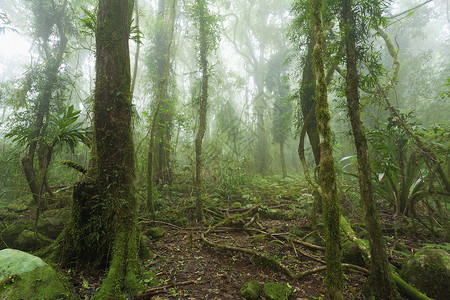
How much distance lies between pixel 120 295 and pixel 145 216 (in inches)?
120

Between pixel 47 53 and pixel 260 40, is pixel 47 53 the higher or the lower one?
the lower one

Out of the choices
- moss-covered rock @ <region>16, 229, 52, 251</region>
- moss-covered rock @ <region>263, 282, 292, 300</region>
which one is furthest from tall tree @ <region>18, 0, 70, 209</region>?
moss-covered rock @ <region>263, 282, 292, 300</region>

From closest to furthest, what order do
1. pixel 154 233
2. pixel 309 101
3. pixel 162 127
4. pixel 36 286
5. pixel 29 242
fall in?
pixel 36 286
pixel 29 242
pixel 154 233
pixel 309 101
pixel 162 127

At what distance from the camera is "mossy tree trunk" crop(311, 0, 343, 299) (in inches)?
83.3

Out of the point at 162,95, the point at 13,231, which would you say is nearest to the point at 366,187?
the point at 13,231

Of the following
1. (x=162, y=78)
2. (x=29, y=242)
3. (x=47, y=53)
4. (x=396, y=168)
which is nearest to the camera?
(x=396, y=168)

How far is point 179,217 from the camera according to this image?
5.47 meters

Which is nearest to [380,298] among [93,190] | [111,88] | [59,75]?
[93,190]

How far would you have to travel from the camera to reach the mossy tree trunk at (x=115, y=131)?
10.0ft

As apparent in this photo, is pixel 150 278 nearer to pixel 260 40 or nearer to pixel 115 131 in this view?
pixel 115 131

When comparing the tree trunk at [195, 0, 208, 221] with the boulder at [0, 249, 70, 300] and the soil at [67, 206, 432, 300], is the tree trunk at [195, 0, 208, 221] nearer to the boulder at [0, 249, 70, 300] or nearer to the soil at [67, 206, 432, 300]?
the soil at [67, 206, 432, 300]

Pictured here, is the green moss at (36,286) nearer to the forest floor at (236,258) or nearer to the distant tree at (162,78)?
the forest floor at (236,258)

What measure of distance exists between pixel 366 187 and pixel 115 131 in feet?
12.5

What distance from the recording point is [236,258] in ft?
12.0
